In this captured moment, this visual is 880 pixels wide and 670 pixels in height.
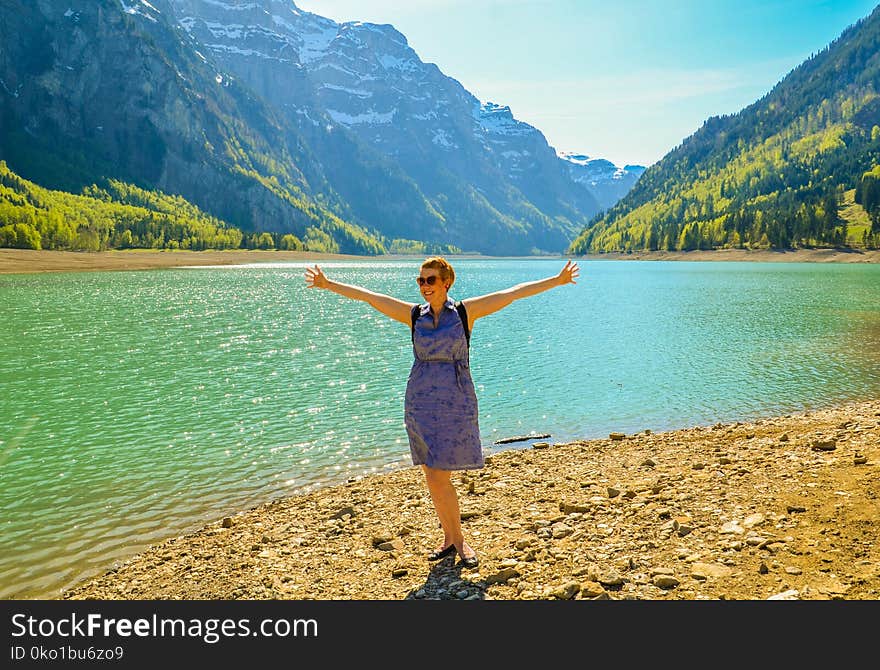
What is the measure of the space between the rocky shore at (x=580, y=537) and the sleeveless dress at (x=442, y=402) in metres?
1.65

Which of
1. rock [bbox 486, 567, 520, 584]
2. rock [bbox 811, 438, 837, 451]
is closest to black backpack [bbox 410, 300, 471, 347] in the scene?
rock [bbox 486, 567, 520, 584]

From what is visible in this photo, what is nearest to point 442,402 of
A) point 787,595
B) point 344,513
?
point 787,595

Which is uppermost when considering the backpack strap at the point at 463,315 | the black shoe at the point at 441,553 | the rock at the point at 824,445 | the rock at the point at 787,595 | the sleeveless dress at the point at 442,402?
the backpack strap at the point at 463,315

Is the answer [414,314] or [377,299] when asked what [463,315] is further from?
[377,299]

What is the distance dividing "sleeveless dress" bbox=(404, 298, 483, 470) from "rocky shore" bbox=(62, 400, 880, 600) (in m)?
1.65

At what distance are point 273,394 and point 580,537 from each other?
64.0 feet

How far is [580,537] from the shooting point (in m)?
9.06

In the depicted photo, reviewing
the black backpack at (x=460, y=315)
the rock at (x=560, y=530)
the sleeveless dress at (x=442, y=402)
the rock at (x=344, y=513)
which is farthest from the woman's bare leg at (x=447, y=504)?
the rock at (x=344, y=513)

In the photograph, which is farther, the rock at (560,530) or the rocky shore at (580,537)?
the rock at (560,530)

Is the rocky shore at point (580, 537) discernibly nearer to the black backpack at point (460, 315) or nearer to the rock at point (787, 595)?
the rock at point (787, 595)

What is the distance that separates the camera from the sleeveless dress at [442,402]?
7738mm

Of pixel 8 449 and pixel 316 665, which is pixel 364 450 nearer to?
pixel 8 449

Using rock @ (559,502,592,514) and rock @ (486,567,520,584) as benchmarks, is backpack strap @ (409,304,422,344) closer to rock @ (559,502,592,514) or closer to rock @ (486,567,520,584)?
rock @ (486,567,520,584)

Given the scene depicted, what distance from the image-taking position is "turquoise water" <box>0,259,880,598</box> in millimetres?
14109
